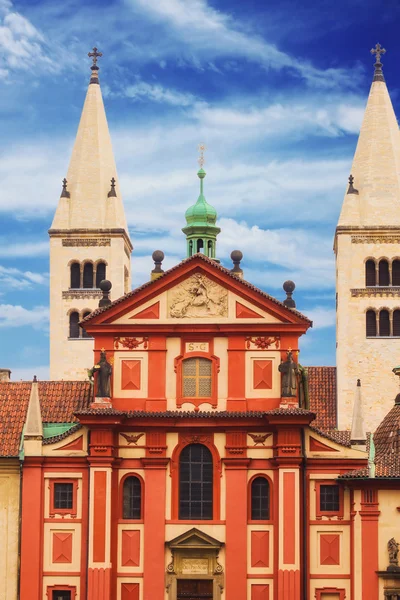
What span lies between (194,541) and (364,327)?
35133 mm

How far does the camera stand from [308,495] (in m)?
52.8

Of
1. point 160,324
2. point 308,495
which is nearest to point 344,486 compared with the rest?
point 308,495

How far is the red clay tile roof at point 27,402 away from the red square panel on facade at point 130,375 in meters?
3.45

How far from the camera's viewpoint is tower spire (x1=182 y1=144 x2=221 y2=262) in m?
59.7

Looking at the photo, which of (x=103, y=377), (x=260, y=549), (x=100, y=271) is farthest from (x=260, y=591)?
(x=100, y=271)

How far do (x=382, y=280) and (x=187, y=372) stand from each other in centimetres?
3490

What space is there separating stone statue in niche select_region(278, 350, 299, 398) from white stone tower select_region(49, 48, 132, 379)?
39.0 m

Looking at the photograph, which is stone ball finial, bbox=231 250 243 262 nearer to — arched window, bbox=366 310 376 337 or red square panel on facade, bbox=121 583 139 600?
red square panel on facade, bbox=121 583 139 600

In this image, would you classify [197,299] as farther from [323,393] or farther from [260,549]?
[323,393]

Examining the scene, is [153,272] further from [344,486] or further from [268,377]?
[344,486]

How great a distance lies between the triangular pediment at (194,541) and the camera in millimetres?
52469

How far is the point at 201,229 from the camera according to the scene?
196 ft

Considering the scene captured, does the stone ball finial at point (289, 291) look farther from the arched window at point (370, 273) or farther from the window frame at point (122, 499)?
the arched window at point (370, 273)

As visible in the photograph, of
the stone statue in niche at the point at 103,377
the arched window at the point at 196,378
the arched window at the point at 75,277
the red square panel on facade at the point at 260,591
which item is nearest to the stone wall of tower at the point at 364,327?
the arched window at the point at 75,277
